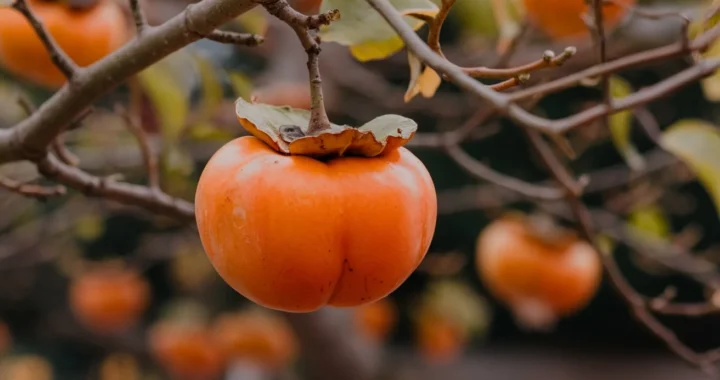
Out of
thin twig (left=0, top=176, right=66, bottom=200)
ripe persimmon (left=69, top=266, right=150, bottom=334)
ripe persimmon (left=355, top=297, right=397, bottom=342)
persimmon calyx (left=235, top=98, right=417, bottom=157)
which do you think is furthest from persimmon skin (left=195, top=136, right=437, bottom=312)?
ripe persimmon (left=69, top=266, right=150, bottom=334)

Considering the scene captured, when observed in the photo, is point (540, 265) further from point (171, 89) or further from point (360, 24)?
point (360, 24)

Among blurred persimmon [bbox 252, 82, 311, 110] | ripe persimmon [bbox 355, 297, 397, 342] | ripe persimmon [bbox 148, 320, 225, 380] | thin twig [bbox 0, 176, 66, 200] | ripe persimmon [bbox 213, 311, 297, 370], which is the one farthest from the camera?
ripe persimmon [bbox 148, 320, 225, 380]

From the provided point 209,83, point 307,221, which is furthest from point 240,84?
point 307,221

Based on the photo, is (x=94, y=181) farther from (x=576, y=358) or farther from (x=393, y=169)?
(x=576, y=358)

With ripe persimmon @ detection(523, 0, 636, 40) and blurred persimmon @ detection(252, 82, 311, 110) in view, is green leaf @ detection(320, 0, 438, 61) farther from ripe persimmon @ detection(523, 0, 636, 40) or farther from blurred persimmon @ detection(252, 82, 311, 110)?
blurred persimmon @ detection(252, 82, 311, 110)

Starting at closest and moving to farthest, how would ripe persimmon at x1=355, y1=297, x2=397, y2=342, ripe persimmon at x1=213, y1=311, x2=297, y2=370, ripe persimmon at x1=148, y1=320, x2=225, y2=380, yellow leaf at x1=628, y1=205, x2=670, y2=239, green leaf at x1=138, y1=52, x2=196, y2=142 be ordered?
green leaf at x1=138, y1=52, x2=196, y2=142 → yellow leaf at x1=628, y1=205, x2=670, y2=239 → ripe persimmon at x1=355, y1=297, x2=397, y2=342 → ripe persimmon at x1=213, y1=311, x2=297, y2=370 → ripe persimmon at x1=148, y1=320, x2=225, y2=380

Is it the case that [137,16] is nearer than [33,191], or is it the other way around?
[137,16]

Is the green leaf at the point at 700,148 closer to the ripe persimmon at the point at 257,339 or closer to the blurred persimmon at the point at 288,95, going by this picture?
the blurred persimmon at the point at 288,95

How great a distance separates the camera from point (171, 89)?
670 mm

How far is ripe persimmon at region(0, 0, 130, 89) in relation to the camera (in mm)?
730

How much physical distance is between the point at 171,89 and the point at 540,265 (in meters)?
0.77

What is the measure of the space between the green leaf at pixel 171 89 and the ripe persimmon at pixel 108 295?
54.2 inches

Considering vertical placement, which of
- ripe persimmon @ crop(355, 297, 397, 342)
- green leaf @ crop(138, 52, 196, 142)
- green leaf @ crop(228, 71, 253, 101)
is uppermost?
green leaf @ crop(228, 71, 253, 101)

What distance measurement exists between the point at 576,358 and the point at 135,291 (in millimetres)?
1941
